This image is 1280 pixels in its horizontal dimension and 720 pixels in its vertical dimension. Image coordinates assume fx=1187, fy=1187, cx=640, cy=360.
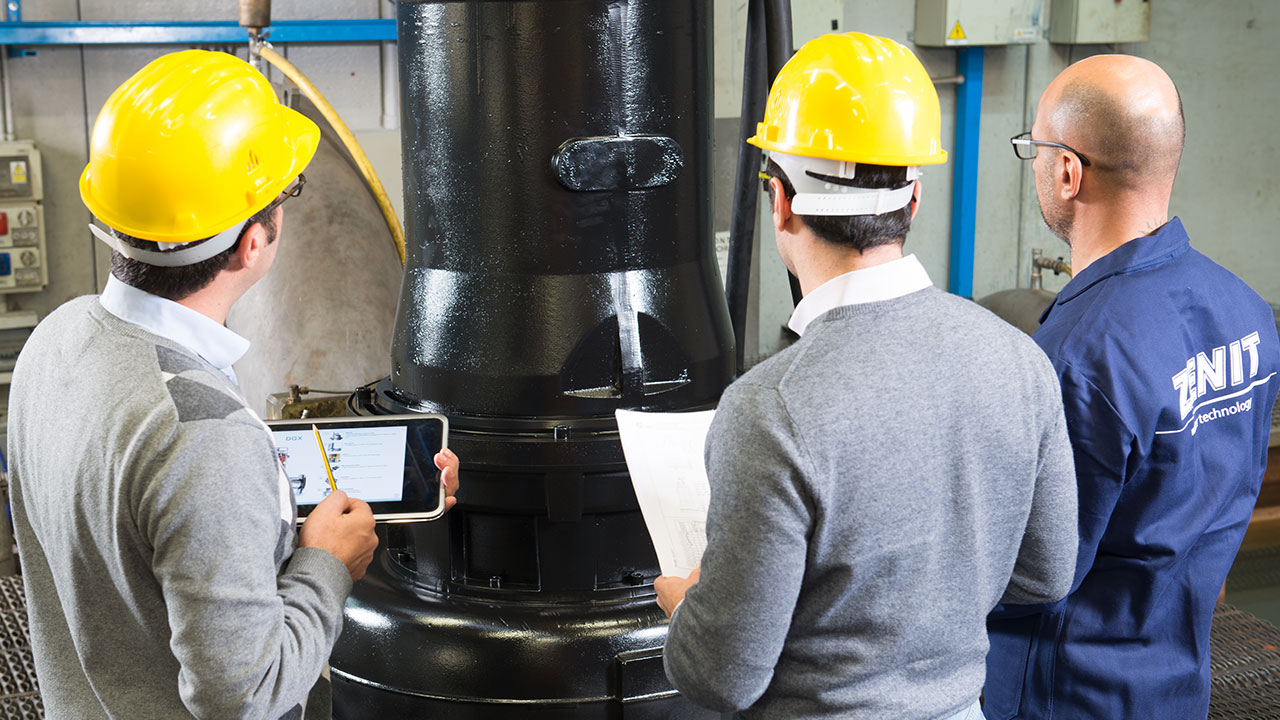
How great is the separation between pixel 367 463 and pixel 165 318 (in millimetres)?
467

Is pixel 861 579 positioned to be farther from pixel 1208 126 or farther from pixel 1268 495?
pixel 1208 126

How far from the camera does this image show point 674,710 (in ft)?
6.44

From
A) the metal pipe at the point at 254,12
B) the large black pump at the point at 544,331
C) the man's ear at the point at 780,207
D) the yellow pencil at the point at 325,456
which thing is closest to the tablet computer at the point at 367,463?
the yellow pencil at the point at 325,456

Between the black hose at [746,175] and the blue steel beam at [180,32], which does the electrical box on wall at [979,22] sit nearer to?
the blue steel beam at [180,32]

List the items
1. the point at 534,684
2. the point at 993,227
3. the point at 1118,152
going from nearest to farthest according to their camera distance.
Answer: the point at 1118,152 < the point at 534,684 < the point at 993,227

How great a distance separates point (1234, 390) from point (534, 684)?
116 cm

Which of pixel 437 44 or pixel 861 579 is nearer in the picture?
pixel 861 579

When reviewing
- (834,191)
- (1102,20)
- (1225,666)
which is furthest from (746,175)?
(1102,20)

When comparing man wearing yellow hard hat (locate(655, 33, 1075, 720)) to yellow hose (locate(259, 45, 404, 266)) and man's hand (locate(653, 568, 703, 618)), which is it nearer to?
man's hand (locate(653, 568, 703, 618))

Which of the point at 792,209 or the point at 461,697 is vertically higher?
the point at 792,209

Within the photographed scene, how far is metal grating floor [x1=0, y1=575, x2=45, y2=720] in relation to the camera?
237 centimetres

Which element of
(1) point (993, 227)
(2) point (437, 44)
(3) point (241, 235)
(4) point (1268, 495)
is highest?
(2) point (437, 44)

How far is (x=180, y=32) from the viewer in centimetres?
384

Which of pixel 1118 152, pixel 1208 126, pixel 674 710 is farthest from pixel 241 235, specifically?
pixel 1208 126
